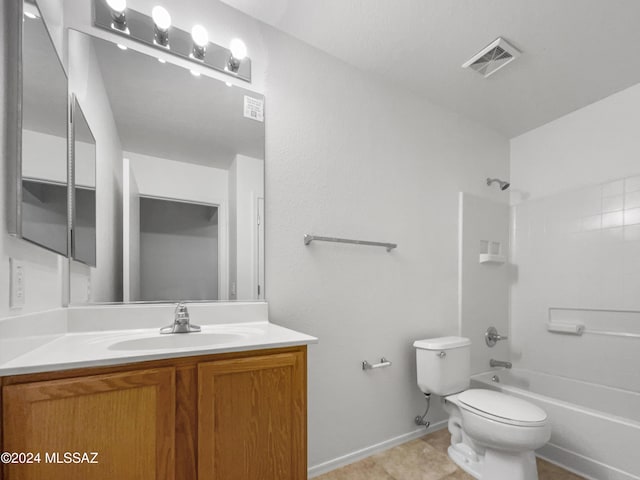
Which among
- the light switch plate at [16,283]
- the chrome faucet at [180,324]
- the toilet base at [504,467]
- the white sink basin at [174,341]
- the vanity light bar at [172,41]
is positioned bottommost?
the toilet base at [504,467]

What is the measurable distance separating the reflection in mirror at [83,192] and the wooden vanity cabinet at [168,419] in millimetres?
601

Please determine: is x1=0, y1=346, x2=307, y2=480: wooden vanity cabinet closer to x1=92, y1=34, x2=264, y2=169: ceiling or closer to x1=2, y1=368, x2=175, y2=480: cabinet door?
x1=2, y1=368, x2=175, y2=480: cabinet door

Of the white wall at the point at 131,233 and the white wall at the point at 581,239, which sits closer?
the white wall at the point at 131,233

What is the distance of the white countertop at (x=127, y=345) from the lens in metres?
0.74

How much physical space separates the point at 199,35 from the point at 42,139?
0.82 meters

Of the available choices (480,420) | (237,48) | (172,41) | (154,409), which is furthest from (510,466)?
(172,41)

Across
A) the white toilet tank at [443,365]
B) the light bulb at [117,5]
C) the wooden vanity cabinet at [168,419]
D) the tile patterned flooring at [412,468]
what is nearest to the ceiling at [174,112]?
the light bulb at [117,5]

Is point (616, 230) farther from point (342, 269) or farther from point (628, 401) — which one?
point (342, 269)

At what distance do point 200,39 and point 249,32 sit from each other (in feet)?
1.00

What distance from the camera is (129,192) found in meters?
1.31

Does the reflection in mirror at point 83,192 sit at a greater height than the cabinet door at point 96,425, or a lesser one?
greater

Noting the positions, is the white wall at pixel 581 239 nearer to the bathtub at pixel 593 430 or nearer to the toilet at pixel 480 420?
the bathtub at pixel 593 430

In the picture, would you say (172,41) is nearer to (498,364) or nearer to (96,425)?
(96,425)

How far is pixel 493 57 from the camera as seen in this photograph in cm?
179
